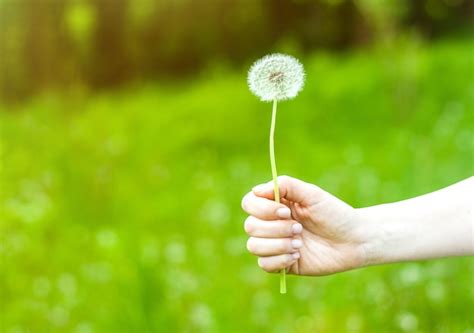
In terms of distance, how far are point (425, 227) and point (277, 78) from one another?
0.41 m

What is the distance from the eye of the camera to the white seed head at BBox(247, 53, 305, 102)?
124 cm

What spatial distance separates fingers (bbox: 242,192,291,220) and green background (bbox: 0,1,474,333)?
1138mm

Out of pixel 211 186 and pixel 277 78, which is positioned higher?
pixel 211 186

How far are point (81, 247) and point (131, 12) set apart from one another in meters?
1.97

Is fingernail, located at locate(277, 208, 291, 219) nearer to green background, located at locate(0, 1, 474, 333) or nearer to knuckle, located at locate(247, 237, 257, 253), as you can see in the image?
knuckle, located at locate(247, 237, 257, 253)

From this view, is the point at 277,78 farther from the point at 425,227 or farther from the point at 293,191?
the point at 425,227

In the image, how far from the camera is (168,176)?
4.27 m

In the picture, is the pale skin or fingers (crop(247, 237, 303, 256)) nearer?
fingers (crop(247, 237, 303, 256))

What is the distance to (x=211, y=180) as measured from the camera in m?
A: 4.16

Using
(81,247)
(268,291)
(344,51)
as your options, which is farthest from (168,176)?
(344,51)

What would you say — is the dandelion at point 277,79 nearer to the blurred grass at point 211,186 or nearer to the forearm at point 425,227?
the forearm at point 425,227

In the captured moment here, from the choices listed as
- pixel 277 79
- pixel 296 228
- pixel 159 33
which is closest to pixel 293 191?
pixel 296 228

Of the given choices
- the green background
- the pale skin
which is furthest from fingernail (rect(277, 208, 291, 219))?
the green background

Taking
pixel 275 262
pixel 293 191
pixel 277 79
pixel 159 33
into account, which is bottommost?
pixel 275 262
